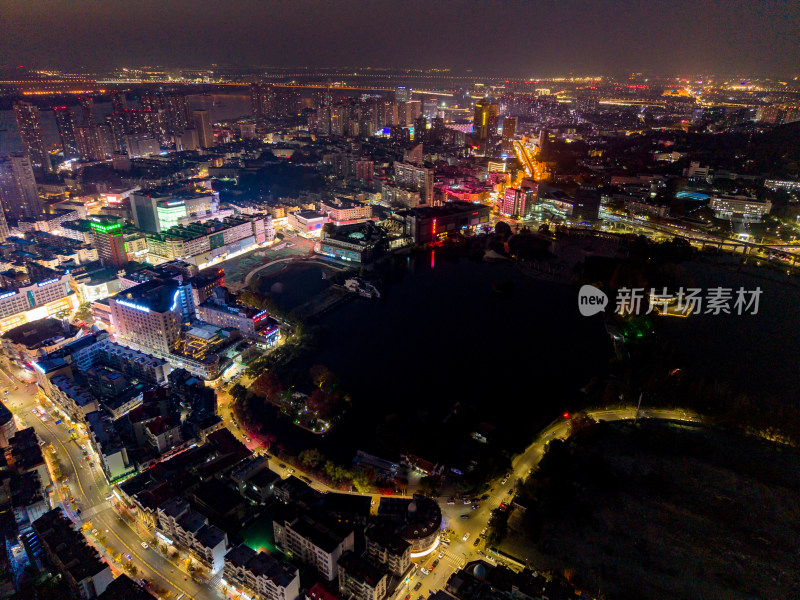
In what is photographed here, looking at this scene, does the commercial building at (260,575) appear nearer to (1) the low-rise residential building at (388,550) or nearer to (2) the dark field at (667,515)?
(1) the low-rise residential building at (388,550)

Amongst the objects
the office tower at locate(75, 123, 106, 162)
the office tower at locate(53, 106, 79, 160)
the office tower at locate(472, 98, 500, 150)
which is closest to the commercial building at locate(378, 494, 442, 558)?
the office tower at locate(75, 123, 106, 162)

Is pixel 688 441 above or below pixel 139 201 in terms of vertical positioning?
below

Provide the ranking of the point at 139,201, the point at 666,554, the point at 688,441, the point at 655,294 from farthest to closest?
the point at 139,201 → the point at 655,294 → the point at 688,441 → the point at 666,554

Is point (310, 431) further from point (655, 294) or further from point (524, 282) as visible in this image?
point (655, 294)

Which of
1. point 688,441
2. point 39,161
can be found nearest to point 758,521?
point 688,441

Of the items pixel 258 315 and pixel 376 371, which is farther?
pixel 258 315

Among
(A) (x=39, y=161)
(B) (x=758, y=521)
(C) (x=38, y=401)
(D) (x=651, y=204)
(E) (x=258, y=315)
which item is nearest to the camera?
(B) (x=758, y=521)

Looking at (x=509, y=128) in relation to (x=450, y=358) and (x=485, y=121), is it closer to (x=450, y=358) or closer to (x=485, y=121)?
(x=485, y=121)

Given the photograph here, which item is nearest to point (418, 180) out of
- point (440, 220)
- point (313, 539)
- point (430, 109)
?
point (440, 220)

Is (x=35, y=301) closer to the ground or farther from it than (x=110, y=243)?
closer to the ground
